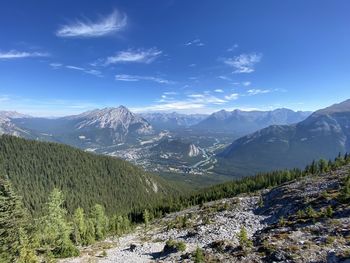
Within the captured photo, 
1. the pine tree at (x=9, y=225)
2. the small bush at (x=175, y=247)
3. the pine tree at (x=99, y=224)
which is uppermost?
the pine tree at (x=9, y=225)

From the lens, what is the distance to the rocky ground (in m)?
46.0

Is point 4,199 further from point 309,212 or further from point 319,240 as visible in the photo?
point 309,212

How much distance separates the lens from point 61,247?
249 ft

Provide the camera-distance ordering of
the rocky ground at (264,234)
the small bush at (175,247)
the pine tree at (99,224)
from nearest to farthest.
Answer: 1. the rocky ground at (264,234)
2. the small bush at (175,247)
3. the pine tree at (99,224)

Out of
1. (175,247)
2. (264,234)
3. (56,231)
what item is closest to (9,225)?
(56,231)

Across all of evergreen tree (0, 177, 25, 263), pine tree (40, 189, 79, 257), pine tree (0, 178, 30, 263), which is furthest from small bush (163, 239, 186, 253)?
evergreen tree (0, 177, 25, 263)

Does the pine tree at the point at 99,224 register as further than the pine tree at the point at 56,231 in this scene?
Yes

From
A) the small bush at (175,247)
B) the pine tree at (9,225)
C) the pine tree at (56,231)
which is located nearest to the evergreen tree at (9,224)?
the pine tree at (9,225)

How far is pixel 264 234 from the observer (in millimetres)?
60188

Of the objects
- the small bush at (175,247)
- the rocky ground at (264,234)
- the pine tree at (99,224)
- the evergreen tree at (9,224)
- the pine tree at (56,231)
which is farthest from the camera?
the pine tree at (99,224)

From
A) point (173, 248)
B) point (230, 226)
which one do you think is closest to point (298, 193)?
point (230, 226)

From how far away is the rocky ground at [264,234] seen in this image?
1811 inches

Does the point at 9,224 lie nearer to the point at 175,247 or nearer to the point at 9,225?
the point at 9,225

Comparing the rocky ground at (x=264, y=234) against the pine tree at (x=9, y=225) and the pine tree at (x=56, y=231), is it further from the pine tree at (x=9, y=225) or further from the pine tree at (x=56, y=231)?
the pine tree at (x=9, y=225)
